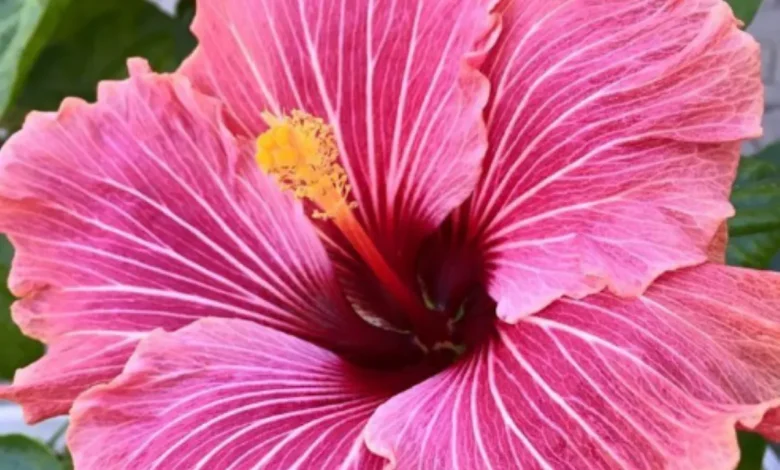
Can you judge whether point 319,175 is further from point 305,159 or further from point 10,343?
point 10,343

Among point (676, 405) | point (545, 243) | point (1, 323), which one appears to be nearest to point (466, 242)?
point (545, 243)

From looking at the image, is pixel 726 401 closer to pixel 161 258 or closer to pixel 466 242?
pixel 466 242

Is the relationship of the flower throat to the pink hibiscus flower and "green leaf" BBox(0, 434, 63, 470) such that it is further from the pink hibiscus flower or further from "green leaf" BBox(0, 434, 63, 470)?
"green leaf" BBox(0, 434, 63, 470)

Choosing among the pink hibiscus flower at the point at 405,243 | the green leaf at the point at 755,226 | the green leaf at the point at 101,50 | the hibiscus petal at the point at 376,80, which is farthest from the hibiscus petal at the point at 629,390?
the green leaf at the point at 101,50

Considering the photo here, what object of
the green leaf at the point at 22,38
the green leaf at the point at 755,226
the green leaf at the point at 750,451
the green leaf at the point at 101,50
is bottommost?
the green leaf at the point at 750,451

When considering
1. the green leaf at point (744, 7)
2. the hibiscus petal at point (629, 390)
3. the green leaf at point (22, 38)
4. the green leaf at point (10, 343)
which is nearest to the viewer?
the hibiscus petal at point (629, 390)

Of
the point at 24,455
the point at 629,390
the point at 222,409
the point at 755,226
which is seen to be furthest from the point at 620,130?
the point at 24,455

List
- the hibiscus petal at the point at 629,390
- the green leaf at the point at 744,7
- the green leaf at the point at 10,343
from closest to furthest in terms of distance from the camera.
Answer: the hibiscus petal at the point at 629,390 < the green leaf at the point at 744,7 < the green leaf at the point at 10,343

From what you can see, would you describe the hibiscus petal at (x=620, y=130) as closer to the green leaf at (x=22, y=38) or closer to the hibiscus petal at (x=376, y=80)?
the hibiscus petal at (x=376, y=80)
